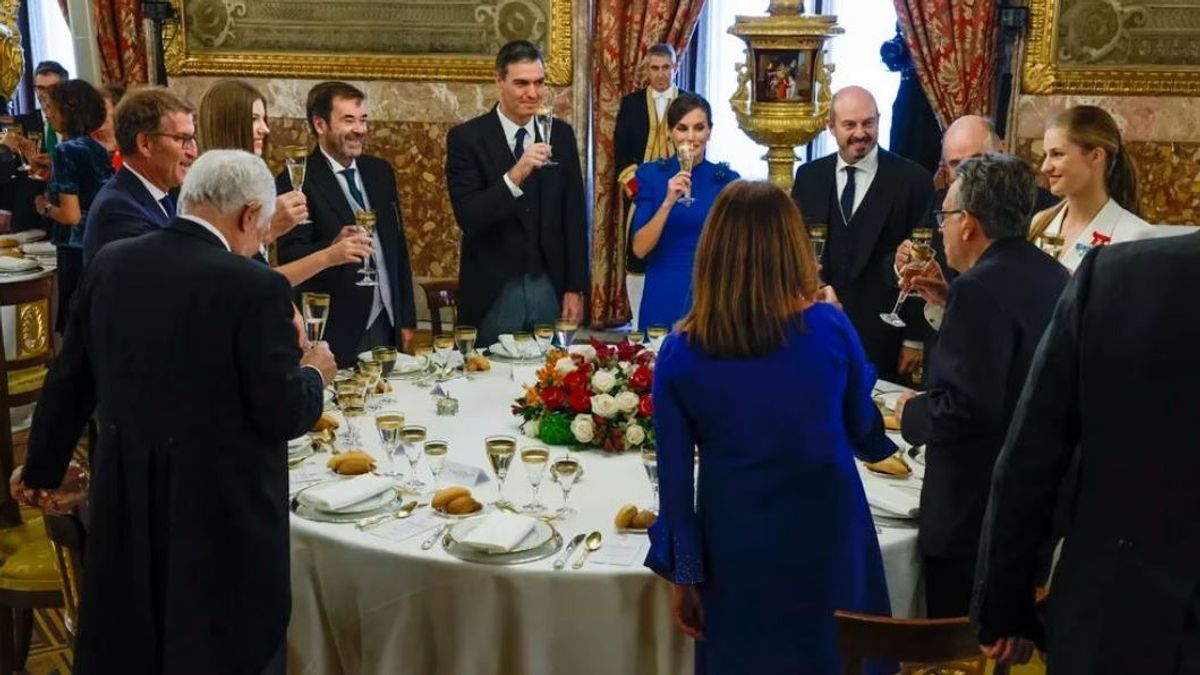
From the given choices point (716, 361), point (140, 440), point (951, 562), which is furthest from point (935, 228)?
point (140, 440)

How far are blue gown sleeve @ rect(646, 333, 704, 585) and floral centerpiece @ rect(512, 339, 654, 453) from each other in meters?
0.68

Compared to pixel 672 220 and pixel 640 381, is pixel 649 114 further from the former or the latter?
pixel 640 381

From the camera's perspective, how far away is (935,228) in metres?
4.03

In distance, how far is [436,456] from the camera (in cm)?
276

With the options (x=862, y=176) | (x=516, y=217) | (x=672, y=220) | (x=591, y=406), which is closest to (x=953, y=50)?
(x=862, y=176)

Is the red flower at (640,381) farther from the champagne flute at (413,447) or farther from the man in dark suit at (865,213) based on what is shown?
the man in dark suit at (865,213)

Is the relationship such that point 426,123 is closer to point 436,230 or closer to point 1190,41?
point 436,230

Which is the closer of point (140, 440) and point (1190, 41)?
point (140, 440)

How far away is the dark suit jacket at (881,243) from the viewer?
405 centimetres

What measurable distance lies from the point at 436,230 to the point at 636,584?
16.5 feet

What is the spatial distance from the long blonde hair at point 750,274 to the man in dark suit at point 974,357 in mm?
396

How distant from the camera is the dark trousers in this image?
8.33ft

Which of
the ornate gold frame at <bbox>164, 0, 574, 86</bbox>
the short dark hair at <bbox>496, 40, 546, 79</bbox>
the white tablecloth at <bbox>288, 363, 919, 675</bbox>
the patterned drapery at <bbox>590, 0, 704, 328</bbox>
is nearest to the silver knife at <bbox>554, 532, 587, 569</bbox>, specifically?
the white tablecloth at <bbox>288, 363, 919, 675</bbox>

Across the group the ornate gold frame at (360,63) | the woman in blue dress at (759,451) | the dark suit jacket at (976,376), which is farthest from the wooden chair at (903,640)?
the ornate gold frame at (360,63)
